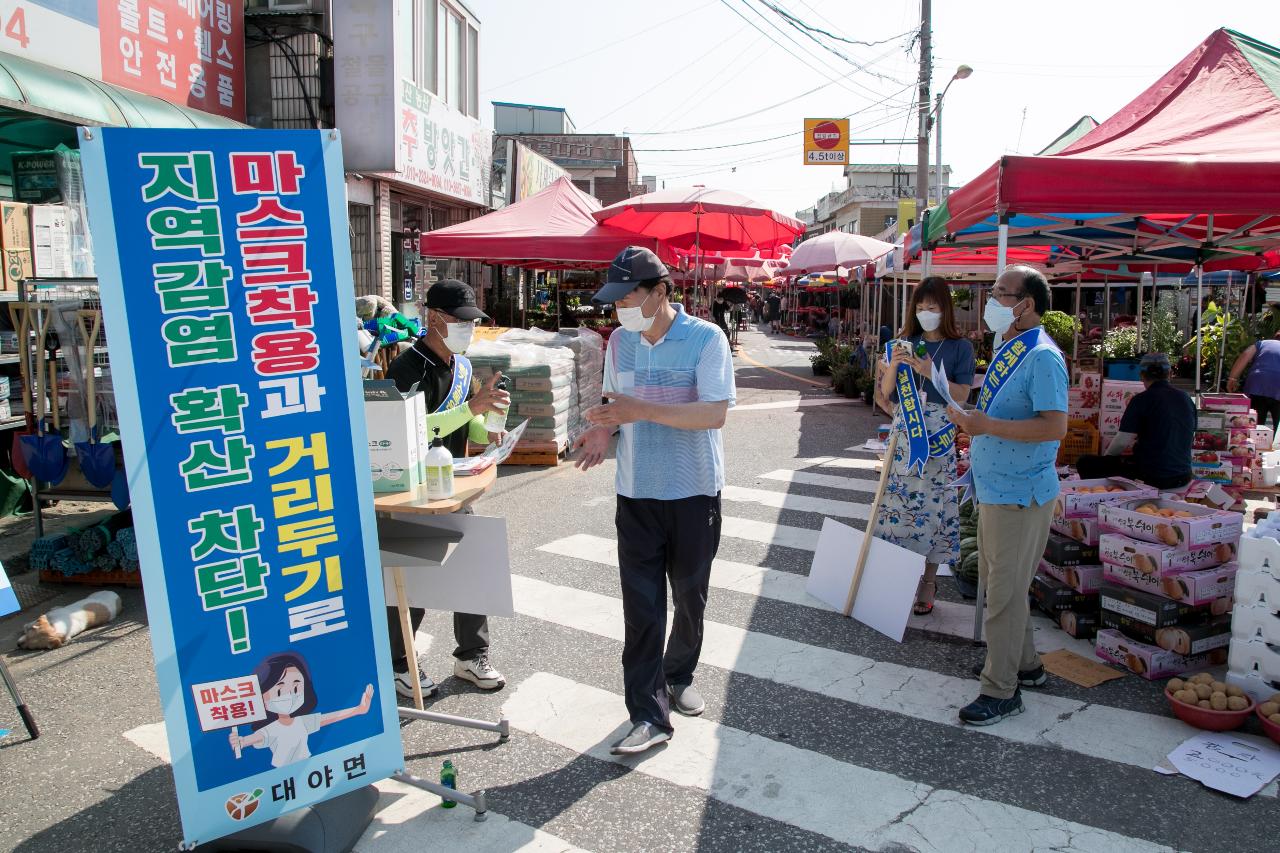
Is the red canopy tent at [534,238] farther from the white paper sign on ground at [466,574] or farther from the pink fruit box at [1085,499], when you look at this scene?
the white paper sign on ground at [466,574]

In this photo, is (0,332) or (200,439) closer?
(200,439)

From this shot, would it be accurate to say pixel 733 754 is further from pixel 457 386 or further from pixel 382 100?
pixel 382 100

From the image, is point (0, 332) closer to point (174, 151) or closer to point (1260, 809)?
point (174, 151)

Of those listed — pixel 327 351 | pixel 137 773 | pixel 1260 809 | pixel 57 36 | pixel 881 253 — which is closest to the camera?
pixel 327 351

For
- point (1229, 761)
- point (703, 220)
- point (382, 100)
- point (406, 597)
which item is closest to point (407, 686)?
point (406, 597)

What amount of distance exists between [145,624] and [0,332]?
3.70m

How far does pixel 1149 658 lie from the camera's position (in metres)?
4.46

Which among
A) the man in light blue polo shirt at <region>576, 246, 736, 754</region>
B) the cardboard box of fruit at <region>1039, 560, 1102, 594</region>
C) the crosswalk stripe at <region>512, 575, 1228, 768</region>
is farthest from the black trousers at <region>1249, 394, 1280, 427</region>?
the man in light blue polo shirt at <region>576, 246, 736, 754</region>

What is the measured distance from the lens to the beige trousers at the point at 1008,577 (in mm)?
3910

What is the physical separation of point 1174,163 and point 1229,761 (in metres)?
3.00

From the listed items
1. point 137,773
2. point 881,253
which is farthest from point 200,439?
point 881,253

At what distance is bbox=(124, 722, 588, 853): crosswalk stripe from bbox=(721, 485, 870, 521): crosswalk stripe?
189 inches

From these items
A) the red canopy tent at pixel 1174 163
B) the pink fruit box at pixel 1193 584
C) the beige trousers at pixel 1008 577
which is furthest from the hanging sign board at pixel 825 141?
the beige trousers at pixel 1008 577

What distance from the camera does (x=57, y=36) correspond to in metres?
7.87
